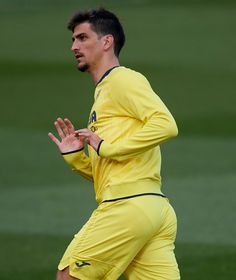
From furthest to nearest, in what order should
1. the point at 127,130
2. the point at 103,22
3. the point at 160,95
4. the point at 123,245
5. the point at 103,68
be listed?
the point at 160,95
the point at 103,22
the point at 103,68
the point at 127,130
the point at 123,245

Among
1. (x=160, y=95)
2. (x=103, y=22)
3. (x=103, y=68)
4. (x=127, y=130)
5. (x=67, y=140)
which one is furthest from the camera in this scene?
(x=160, y=95)

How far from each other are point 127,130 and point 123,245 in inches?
31.4

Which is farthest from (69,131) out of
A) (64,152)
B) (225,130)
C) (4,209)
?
(225,130)

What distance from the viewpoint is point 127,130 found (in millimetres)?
Result: 8047

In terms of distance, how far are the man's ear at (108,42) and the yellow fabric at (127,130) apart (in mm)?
227

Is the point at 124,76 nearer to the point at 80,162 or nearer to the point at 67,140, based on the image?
the point at 67,140

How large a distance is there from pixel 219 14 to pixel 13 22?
442 cm

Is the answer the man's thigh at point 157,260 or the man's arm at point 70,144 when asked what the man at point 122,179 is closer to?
the man's thigh at point 157,260

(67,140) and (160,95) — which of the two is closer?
(67,140)

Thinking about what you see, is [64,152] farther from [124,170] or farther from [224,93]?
[224,93]

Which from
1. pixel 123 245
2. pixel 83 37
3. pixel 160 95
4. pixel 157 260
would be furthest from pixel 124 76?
pixel 160 95

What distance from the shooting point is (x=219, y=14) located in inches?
981

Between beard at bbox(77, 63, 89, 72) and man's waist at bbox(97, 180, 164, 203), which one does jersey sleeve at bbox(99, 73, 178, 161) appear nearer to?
man's waist at bbox(97, 180, 164, 203)

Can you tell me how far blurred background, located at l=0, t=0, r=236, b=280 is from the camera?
39.8 feet
